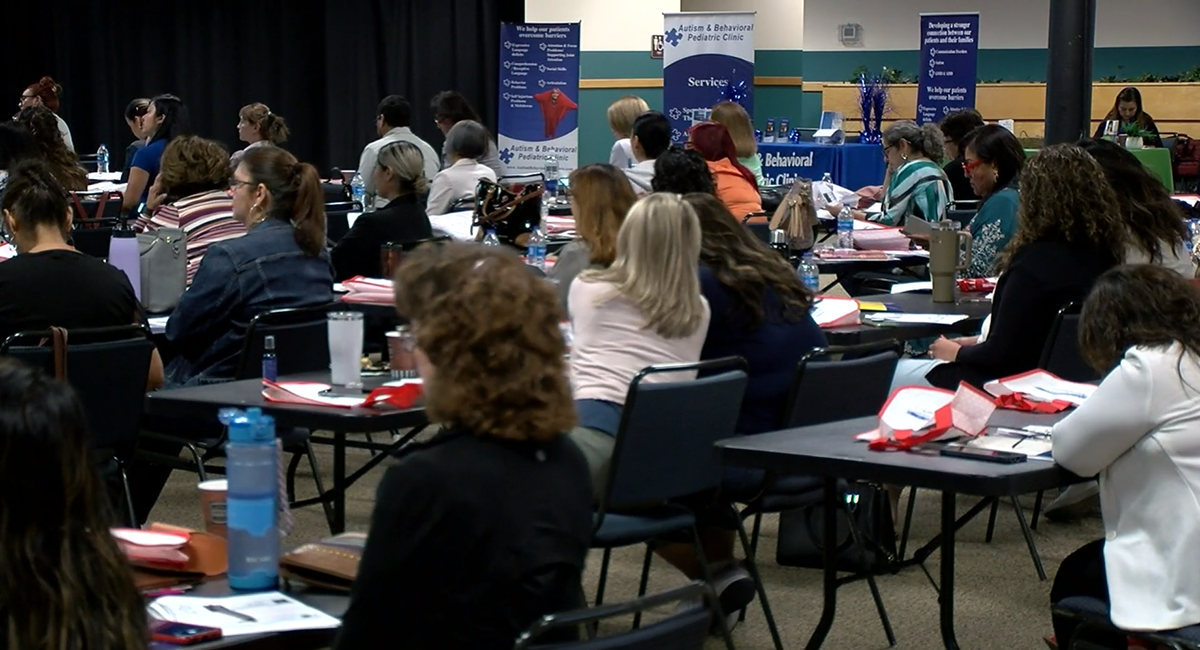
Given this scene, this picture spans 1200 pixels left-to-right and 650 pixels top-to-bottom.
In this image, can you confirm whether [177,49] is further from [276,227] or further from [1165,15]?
[1165,15]

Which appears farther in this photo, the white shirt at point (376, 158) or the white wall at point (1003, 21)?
the white wall at point (1003, 21)

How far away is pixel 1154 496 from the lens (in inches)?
117

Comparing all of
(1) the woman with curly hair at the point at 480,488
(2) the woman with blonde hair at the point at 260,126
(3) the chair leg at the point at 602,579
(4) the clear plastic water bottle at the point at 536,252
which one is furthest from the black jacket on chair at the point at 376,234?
(1) the woman with curly hair at the point at 480,488

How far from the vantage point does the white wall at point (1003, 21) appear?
1730cm

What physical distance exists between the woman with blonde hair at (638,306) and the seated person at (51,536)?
1936mm

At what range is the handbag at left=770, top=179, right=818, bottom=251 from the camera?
6.59m

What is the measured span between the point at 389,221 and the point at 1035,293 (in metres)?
2.62

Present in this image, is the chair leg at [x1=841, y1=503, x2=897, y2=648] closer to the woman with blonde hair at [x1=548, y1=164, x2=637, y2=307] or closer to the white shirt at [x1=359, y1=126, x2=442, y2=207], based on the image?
the woman with blonde hair at [x1=548, y1=164, x2=637, y2=307]

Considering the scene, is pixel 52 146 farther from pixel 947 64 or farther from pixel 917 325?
pixel 947 64

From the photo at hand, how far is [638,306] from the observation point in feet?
12.0

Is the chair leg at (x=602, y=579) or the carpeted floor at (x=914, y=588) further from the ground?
the chair leg at (x=602, y=579)

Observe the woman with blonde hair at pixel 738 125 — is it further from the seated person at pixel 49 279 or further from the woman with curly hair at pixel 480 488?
the woman with curly hair at pixel 480 488

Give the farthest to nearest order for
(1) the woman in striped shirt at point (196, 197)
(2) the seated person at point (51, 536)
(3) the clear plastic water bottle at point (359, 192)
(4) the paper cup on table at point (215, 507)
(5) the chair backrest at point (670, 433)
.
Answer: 1. (3) the clear plastic water bottle at point (359, 192)
2. (1) the woman in striped shirt at point (196, 197)
3. (5) the chair backrest at point (670, 433)
4. (4) the paper cup on table at point (215, 507)
5. (2) the seated person at point (51, 536)

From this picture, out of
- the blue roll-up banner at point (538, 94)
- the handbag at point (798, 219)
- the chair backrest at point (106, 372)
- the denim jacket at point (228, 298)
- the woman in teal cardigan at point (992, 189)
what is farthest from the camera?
the blue roll-up banner at point (538, 94)
